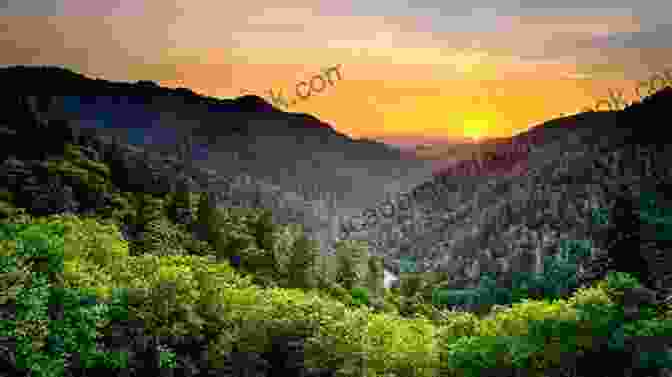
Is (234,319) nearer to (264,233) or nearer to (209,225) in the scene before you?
(209,225)

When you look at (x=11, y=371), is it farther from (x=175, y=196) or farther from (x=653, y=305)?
(x=175, y=196)

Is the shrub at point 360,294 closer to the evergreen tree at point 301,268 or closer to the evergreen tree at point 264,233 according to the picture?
the evergreen tree at point 301,268

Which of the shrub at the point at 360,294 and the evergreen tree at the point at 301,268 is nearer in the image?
the evergreen tree at the point at 301,268

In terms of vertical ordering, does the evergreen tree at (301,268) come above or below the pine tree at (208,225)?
below

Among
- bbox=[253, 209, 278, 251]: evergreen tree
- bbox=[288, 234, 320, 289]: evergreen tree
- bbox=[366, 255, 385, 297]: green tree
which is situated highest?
bbox=[253, 209, 278, 251]: evergreen tree

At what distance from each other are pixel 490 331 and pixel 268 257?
124 ft

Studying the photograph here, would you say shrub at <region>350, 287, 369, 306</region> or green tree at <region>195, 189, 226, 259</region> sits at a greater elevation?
green tree at <region>195, 189, 226, 259</region>

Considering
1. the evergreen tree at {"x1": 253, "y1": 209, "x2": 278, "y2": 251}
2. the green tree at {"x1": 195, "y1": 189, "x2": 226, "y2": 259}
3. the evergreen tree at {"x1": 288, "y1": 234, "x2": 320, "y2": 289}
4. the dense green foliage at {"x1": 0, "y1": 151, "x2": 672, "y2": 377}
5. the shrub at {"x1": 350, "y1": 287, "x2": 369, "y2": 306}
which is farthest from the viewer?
the evergreen tree at {"x1": 253, "y1": 209, "x2": 278, "y2": 251}

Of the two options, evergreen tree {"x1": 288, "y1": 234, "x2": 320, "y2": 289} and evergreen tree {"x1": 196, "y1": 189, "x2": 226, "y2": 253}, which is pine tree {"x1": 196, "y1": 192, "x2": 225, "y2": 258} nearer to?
evergreen tree {"x1": 196, "y1": 189, "x2": 226, "y2": 253}

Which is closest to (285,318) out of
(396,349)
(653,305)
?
(396,349)

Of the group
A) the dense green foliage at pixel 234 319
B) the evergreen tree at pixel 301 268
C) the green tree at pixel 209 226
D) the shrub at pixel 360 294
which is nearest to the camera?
the dense green foliage at pixel 234 319

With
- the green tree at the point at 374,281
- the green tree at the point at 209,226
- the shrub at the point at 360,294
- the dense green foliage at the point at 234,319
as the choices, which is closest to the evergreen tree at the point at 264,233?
the green tree at the point at 209,226

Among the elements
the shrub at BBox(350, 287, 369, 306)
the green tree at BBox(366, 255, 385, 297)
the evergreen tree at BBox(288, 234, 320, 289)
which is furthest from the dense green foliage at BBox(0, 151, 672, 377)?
the green tree at BBox(366, 255, 385, 297)

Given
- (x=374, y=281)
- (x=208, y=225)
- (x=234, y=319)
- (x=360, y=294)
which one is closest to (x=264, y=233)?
(x=208, y=225)
